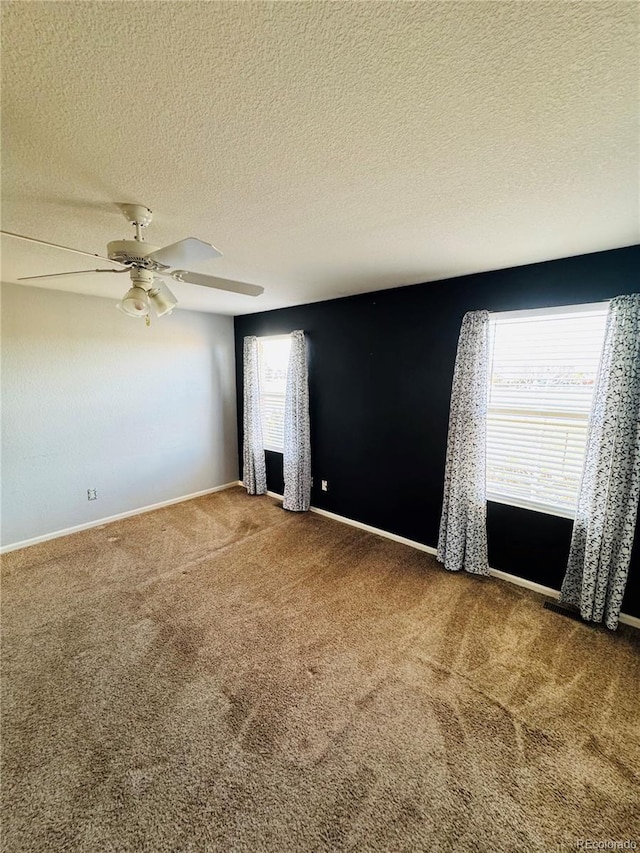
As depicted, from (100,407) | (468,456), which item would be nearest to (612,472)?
(468,456)

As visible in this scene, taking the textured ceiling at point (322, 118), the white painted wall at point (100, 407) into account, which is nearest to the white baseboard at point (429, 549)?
the white painted wall at point (100, 407)

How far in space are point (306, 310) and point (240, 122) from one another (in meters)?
2.89

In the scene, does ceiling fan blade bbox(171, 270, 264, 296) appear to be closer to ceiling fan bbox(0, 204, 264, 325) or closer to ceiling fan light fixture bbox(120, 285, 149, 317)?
ceiling fan bbox(0, 204, 264, 325)

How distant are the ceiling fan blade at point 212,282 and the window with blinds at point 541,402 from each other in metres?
1.90

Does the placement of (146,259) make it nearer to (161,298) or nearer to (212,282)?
(161,298)

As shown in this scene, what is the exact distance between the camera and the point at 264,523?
145 inches

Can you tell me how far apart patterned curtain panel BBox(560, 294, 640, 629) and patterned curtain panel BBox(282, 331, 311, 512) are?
8.43 feet

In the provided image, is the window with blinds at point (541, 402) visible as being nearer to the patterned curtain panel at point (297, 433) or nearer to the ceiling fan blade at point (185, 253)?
the patterned curtain panel at point (297, 433)

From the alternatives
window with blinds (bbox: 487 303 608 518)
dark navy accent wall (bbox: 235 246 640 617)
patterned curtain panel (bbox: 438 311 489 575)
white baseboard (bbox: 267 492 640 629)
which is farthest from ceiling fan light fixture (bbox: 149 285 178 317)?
white baseboard (bbox: 267 492 640 629)

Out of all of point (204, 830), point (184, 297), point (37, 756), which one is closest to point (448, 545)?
point (204, 830)

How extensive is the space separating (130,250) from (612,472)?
2.96m

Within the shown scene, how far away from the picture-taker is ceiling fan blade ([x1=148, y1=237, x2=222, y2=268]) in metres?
1.27

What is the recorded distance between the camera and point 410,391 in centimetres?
309

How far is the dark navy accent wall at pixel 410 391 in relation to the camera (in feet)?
7.59
